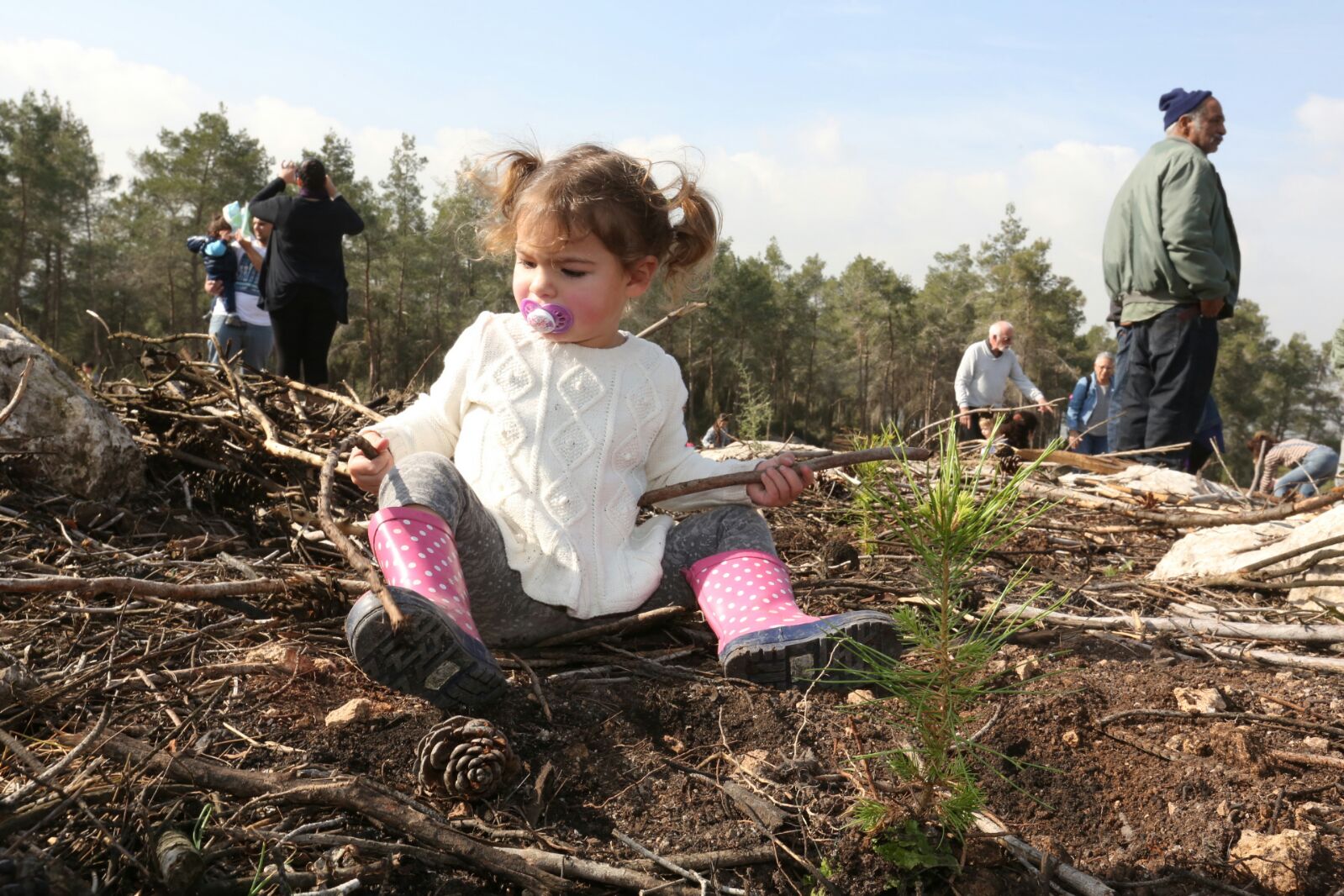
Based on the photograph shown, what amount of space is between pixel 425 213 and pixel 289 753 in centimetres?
3118

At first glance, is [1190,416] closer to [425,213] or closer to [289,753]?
[289,753]

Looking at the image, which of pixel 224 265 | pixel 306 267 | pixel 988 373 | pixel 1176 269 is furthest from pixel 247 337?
pixel 1176 269

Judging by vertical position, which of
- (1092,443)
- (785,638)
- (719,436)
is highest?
(785,638)

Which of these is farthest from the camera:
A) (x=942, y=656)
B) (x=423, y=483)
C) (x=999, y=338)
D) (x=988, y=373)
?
(x=999, y=338)

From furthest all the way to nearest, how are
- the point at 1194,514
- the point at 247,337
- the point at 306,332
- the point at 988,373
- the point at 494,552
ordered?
the point at 988,373, the point at 247,337, the point at 306,332, the point at 1194,514, the point at 494,552

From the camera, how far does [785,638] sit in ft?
7.17

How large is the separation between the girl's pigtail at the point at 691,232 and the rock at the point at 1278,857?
2.01 metres

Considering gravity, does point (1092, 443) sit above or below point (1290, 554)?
below

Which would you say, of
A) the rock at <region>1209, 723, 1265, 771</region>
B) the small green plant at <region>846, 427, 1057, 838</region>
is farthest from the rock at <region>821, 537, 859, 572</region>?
the small green plant at <region>846, 427, 1057, 838</region>

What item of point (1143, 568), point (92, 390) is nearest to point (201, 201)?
point (92, 390)

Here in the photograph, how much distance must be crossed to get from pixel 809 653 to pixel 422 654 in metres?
0.84

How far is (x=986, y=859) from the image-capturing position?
1.57m

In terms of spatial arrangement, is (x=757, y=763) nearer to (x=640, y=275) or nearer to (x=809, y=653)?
(x=809, y=653)

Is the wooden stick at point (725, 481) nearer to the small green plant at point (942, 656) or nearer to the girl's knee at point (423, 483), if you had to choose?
the girl's knee at point (423, 483)
